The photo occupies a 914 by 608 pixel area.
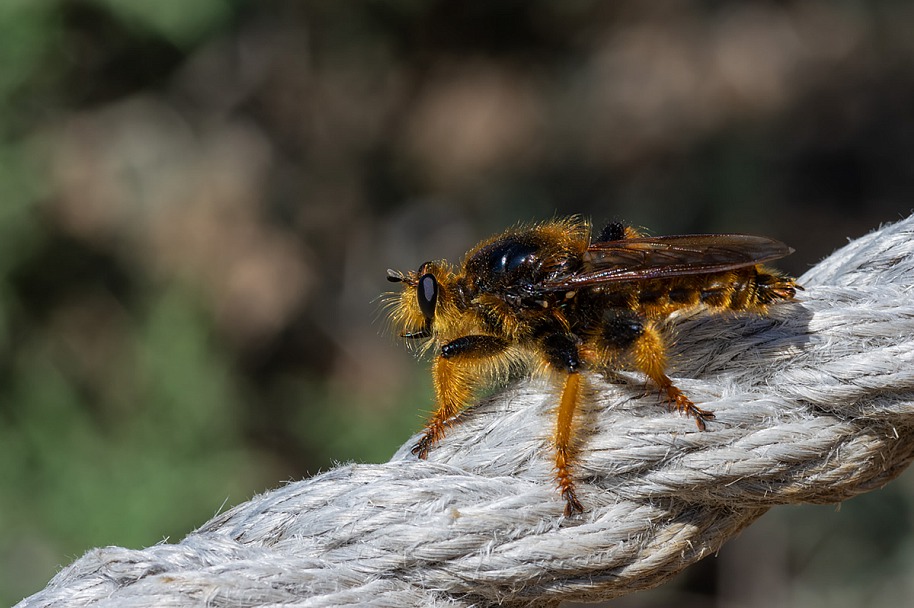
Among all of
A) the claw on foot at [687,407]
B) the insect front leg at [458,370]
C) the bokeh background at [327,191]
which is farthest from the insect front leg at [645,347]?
the bokeh background at [327,191]

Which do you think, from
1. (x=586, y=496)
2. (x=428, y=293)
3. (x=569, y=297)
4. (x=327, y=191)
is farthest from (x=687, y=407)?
(x=327, y=191)

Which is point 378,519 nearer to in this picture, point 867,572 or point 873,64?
point 867,572

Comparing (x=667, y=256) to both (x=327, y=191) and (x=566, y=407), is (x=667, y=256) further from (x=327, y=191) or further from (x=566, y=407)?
(x=327, y=191)

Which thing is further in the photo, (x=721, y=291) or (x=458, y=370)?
(x=458, y=370)

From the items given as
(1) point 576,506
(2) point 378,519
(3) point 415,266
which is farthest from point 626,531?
→ (3) point 415,266

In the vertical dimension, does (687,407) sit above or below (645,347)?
below

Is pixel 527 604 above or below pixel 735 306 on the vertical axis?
below

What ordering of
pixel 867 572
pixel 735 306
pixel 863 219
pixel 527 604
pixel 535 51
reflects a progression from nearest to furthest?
pixel 527 604 < pixel 735 306 < pixel 867 572 < pixel 863 219 < pixel 535 51
